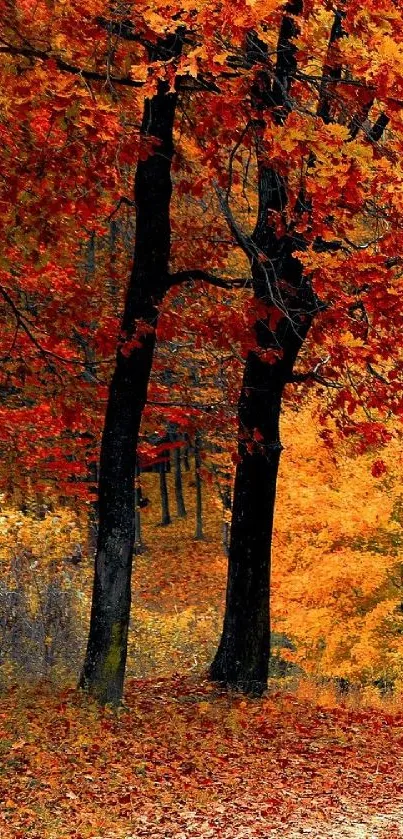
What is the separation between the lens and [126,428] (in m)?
10.3

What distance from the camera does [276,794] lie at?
8.23 meters

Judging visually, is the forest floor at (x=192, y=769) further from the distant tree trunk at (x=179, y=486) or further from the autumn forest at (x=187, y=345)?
the distant tree trunk at (x=179, y=486)

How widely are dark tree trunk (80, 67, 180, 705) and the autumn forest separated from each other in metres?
0.02

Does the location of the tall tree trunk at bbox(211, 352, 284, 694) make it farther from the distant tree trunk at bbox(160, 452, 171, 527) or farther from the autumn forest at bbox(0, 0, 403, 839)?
the distant tree trunk at bbox(160, 452, 171, 527)

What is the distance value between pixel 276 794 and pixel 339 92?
5837mm

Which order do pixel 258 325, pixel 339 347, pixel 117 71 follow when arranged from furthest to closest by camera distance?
pixel 258 325 → pixel 117 71 → pixel 339 347

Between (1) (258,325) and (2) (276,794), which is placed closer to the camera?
(2) (276,794)

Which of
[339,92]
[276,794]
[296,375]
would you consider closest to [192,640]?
[296,375]

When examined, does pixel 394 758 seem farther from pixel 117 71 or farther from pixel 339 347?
pixel 117 71

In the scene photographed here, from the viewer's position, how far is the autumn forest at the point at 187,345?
24.0 feet

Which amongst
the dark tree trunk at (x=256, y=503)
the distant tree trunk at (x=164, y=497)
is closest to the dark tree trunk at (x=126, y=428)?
the dark tree trunk at (x=256, y=503)

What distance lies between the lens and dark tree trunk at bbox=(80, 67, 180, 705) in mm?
10258

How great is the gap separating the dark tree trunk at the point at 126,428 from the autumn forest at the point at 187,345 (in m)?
0.02

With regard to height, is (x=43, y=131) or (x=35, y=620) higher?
(x=43, y=131)
